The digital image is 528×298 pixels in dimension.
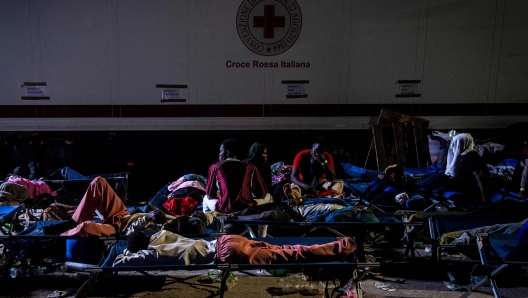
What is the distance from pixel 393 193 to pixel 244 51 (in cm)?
323

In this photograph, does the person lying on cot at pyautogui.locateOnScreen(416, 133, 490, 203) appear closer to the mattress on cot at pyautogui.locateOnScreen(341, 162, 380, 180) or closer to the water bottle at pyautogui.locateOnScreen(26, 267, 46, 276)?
the mattress on cot at pyautogui.locateOnScreen(341, 162, 380, 180)

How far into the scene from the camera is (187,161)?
740 centimetres

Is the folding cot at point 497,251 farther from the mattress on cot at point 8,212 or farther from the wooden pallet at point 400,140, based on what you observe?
the mattress on cot at point 8,212

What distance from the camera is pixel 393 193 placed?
5473 millimetres

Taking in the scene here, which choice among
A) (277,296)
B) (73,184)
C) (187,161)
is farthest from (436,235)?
(73,184)

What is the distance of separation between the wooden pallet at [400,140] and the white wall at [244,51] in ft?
1.06

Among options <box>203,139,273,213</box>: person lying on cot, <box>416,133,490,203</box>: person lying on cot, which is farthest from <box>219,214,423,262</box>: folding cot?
<box>416,133,490,203</box>: person lying on cot

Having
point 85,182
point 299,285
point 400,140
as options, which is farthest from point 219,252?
point 400,140

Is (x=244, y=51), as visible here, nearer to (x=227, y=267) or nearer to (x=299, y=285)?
(x=299, y=285)

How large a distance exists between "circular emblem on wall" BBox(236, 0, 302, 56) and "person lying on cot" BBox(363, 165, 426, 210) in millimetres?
2681

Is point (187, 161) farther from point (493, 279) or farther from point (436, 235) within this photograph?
point (493, 279)

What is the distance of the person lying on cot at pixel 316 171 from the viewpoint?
574 cm

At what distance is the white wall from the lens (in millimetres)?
6906

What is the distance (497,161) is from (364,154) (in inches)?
84.9
